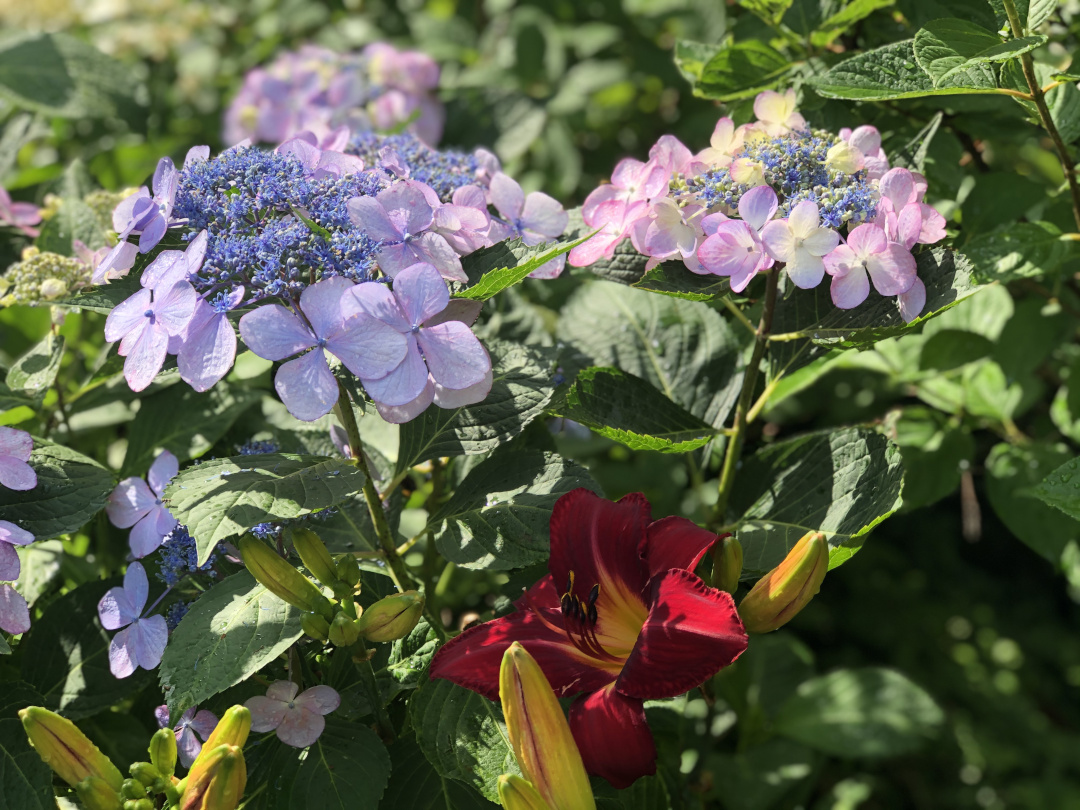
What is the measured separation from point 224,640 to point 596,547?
30 cm

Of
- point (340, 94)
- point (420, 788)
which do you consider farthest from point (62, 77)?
point (420, 788)

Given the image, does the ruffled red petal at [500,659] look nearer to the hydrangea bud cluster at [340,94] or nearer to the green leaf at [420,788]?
the green leaf at [420,788]

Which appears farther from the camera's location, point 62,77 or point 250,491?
point 62,77

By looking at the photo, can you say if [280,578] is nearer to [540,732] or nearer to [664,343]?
[540,732]

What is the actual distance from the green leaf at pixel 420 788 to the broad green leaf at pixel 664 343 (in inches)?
17.4

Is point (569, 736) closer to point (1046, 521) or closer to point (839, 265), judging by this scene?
point (839, 265)

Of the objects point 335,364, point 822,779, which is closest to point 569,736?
point 335,364

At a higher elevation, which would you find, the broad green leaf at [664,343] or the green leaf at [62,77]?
the green leaf at [62,77]

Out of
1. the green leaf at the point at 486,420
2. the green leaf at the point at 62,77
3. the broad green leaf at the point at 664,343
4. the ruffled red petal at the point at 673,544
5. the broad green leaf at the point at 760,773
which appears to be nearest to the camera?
the ruffled red petal at the point at 673,544

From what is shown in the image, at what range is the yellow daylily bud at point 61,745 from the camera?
0.70 m

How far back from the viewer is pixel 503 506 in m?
0.85

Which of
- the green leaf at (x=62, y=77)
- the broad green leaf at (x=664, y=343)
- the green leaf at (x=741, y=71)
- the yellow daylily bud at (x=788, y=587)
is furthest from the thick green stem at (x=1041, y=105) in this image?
the green leaf at (x=62, y=77)

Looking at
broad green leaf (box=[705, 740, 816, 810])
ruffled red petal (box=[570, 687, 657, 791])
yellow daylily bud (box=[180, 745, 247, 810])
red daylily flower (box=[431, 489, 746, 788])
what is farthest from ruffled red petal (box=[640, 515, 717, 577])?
broad green leaf (box=[705, 740, 816, 810])

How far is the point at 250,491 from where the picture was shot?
0.72 metres
